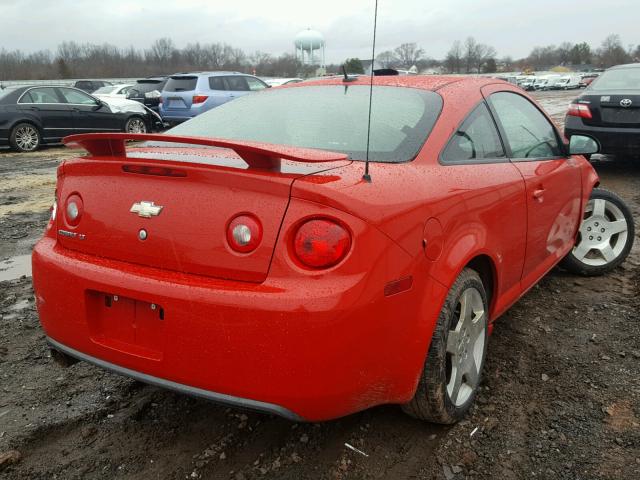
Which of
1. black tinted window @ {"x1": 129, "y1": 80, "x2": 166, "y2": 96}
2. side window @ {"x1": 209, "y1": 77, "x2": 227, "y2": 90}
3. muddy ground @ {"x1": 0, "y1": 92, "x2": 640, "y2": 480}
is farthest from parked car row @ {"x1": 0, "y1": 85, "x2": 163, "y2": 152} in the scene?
muddy ground @ {"x1": 0, "y1": 92, "x2": 640, "y2": 480}

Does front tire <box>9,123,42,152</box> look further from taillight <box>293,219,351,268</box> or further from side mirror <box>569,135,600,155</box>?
taillight <box>293,219,351,268</box>

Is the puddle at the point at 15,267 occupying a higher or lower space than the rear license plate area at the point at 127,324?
lower

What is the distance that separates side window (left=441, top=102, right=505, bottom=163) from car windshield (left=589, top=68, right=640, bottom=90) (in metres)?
6.31

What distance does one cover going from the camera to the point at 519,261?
2.99m

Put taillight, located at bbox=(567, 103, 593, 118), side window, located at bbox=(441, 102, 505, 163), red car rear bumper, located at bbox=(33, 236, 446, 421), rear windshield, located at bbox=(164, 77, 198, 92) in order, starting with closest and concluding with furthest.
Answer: red car rear bumper, located at bbox=(33, 236, 446, 421) < side window, located at bbox=(441, 102, 505, 163) < taillight, located at bbox=(567, 103, 593, 118) < rear windshield, located at bbox=(164, 77, 198, 92)

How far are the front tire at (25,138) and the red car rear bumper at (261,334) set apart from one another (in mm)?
12195

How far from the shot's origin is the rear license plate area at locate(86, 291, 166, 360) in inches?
79.8

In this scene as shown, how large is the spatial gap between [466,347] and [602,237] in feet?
7.80

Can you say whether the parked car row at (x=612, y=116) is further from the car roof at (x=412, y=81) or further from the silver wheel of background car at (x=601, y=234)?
Result: the car roof at (x=412, y=81)

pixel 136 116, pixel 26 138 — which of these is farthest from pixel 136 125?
pixel 26 138

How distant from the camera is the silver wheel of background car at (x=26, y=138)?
12781mm

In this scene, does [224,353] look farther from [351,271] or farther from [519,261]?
[519,261]

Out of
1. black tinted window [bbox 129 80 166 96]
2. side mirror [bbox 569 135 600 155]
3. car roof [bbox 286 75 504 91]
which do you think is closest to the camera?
car roof [bbox 286 75 504 91]

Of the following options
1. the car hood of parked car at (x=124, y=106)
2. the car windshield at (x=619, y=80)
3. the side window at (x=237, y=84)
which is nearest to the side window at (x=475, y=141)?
the car windshield at (x=619, y=80)
